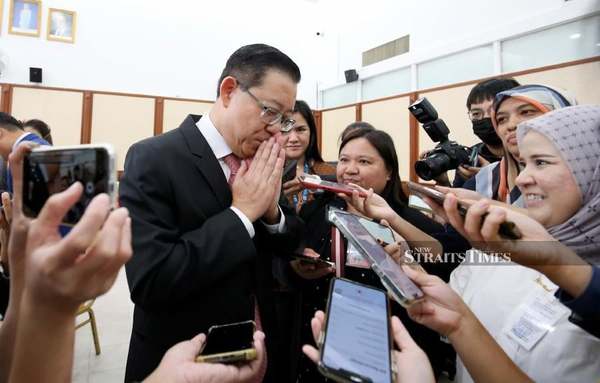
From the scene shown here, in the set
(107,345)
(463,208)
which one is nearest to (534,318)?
(463,208)

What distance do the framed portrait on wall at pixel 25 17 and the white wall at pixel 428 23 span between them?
15.5 feet

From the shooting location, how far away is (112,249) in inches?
16.2

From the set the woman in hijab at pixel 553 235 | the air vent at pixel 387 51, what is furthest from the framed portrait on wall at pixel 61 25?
the woman in hijab at pixel 553 235

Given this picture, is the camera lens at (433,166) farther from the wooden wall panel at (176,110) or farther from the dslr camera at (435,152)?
the wooden wall panel at (176,110)

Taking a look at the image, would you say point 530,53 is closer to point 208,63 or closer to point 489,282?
point 489,282

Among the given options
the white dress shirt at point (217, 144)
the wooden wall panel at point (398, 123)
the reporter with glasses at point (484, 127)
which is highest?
the wooden wall panel at point (398, 123)

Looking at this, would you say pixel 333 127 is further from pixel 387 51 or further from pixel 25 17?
pixel 25 17

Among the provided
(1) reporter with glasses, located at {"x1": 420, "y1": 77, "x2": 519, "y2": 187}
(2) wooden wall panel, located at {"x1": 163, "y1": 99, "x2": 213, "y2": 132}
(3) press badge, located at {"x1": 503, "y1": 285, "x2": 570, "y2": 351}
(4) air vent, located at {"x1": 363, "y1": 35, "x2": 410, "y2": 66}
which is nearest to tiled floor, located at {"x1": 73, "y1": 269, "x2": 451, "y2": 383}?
(1) reporter with glasses, located at {"x1": 420, "y1": 77, "x2": 519, "y2": 187}

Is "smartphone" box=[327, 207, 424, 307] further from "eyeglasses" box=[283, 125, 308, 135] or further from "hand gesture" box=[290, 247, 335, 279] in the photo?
"eyeglasses" box=[283, 125, 308, 135]

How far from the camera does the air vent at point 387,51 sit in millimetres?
5168

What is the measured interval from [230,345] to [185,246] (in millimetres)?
Answer: 260

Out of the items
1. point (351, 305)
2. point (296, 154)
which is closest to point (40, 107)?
point (296, 154)

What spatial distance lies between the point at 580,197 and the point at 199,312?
1.01 m

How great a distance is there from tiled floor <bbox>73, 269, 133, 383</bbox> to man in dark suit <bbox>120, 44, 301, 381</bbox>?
4.71 ft
